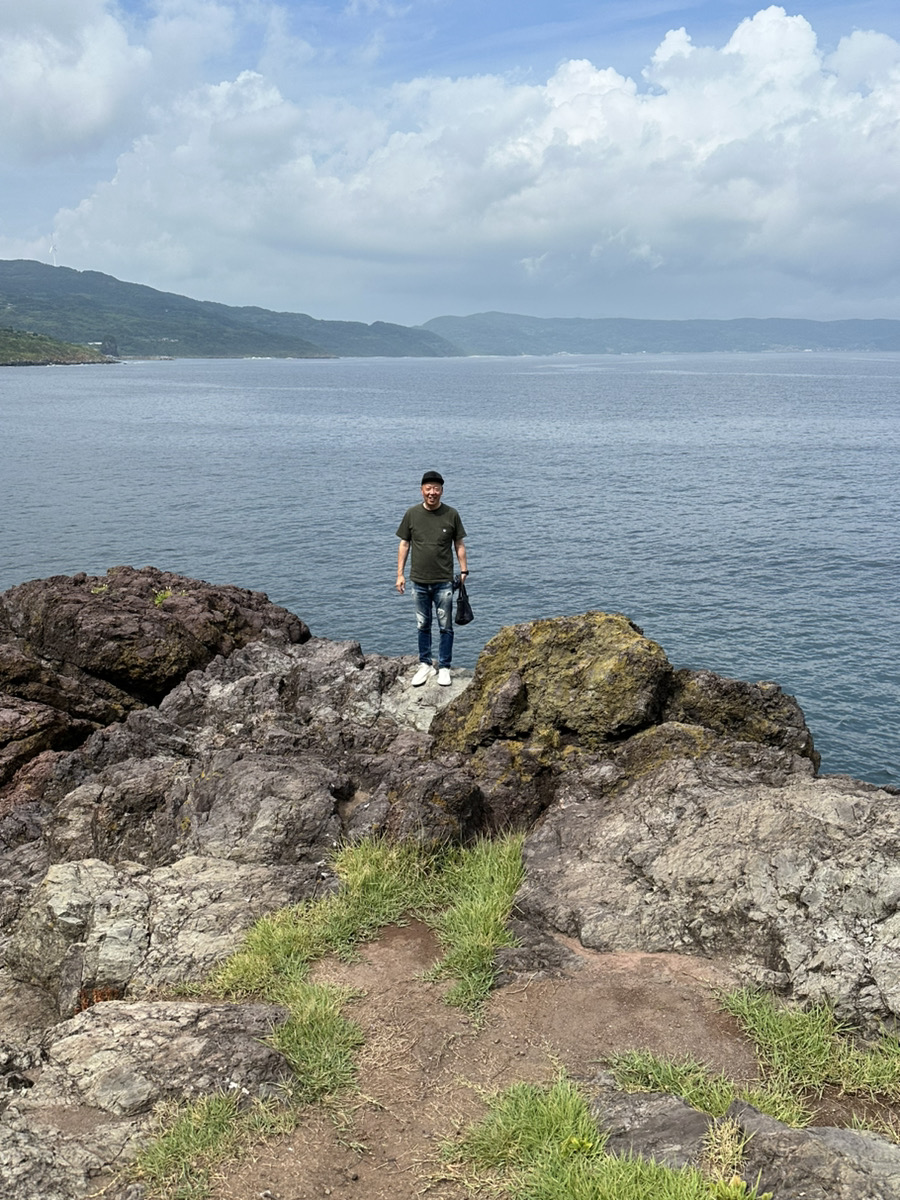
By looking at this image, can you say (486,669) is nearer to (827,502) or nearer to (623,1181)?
(623,1181)

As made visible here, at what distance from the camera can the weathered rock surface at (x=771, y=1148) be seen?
18.6 feet

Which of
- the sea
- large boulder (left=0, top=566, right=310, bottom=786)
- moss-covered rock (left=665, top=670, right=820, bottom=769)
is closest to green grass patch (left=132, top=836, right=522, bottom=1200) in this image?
moss-covered rock (left=665, top=670, right=820, bottom=769)

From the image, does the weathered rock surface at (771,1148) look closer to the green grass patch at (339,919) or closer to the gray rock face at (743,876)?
the gray rock face at (743,876)

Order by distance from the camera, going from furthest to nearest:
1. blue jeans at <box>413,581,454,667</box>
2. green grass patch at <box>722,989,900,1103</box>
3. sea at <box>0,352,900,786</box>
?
sea at <box>0,352,900,786</box>, blue jeans at <box>413,581,454,667</box>, green grass patch at <box>722,989,900,1103</box>

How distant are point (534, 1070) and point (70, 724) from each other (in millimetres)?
13969

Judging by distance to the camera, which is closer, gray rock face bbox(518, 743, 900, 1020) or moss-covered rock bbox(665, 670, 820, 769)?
gray rock face bbox(518, 743, 900, 1020)

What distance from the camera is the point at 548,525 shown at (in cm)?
5297

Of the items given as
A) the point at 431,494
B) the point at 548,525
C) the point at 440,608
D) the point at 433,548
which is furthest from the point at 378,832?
the point at 548,525

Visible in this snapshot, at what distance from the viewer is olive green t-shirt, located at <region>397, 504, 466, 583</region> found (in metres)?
16.4

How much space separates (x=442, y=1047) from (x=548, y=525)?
46385mm

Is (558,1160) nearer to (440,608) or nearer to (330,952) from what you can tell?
(330,952)

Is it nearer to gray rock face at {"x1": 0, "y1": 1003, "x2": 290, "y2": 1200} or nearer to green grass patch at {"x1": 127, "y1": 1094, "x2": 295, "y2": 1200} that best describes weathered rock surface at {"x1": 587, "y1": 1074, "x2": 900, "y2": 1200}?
green grass patch at {"x1": 127, "y1": 1094, "x2": 295, "y2": 1200}

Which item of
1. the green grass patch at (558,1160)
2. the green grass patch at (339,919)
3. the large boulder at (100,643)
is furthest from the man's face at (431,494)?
the green grass patch at (558,1160)

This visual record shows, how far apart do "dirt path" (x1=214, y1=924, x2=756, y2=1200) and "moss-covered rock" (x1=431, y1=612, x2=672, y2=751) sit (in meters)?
4.52
